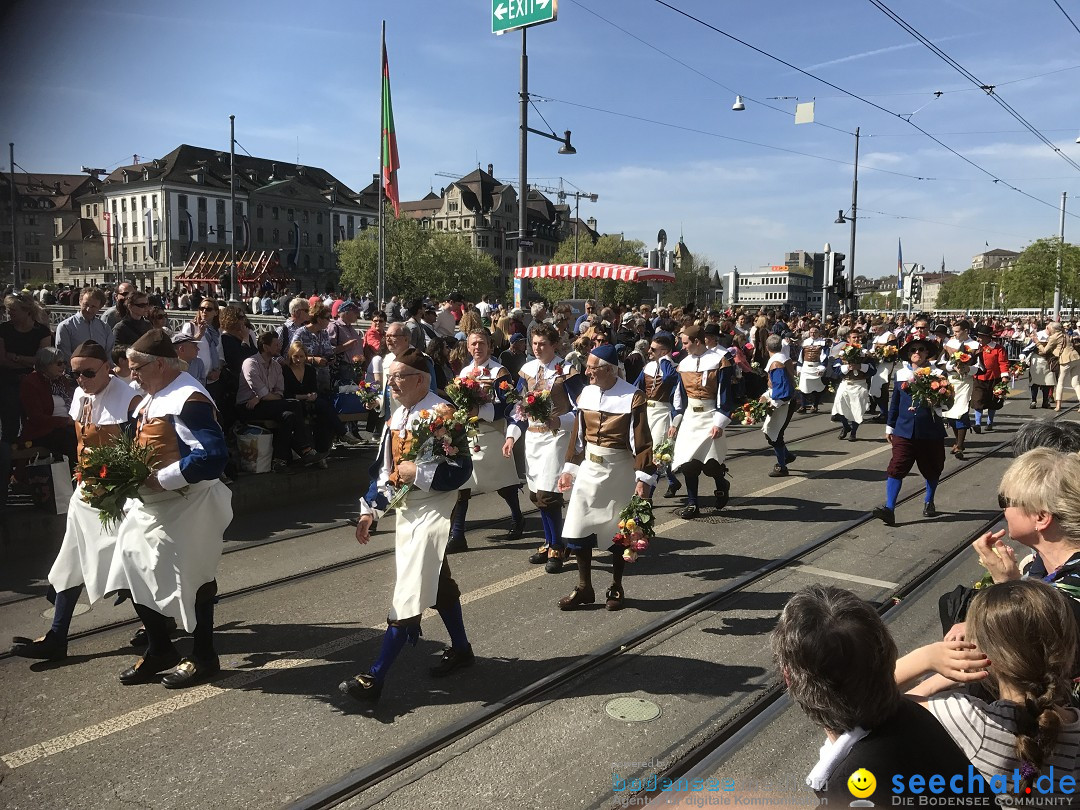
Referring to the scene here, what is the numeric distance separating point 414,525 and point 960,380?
41.7 feet

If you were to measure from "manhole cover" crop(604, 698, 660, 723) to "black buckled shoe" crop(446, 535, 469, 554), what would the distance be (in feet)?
10.5

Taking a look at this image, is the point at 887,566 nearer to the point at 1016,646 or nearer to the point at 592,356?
the point at 592,356

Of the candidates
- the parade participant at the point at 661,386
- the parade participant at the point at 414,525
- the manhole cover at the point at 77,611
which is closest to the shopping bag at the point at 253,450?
the manhole cover at the point at 77,611

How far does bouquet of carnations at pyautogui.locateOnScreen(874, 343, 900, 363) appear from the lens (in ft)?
52.8

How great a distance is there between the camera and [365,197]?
4921 inches

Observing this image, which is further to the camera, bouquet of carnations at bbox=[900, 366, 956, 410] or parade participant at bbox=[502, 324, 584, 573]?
bouquet of carnations at bbox=[900, 366, 956, 410]

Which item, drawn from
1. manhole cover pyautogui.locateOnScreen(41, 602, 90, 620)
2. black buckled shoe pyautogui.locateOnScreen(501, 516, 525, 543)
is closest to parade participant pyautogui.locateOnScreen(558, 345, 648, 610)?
black buckled shoe pyautogui.locateOnScreen(501, 516, 525, 543)

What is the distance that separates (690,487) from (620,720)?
4.91m

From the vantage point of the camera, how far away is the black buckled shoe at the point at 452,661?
489cm

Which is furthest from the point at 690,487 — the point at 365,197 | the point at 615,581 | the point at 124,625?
the point at 365,197

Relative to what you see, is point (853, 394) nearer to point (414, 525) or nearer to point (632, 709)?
point (632, 709)

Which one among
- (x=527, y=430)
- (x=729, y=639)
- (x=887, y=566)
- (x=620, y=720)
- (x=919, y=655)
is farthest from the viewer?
(x=527, y=430)

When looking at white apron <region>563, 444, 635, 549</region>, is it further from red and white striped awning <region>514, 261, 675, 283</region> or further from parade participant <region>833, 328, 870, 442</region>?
red and white striped awning <region>514, 261, 675, 283</region>

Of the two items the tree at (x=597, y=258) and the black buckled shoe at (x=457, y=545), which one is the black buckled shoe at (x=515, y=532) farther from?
the tree at (x=597, y=258)
